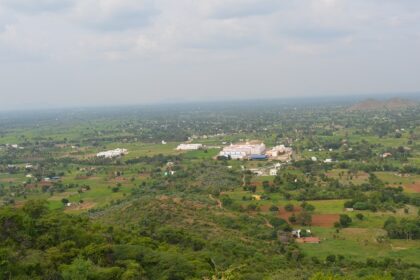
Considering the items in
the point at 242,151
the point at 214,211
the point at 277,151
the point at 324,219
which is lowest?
the point at 324,219

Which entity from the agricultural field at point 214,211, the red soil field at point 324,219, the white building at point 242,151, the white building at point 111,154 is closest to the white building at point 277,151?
the white building at point 242,151

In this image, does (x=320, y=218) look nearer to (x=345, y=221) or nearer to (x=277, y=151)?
(x=345, y=221)

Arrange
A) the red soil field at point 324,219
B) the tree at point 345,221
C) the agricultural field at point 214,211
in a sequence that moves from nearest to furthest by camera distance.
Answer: the agricultural field at point 214,211
the tree at point 345,221
the red soil field at point 324,219

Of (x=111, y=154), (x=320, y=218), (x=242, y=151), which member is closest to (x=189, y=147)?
(x=111, y=154)

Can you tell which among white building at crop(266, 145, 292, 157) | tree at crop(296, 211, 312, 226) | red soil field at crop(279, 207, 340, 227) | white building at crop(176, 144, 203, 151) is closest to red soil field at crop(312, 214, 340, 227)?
red soil field at crop(279, 207, 340, 227)

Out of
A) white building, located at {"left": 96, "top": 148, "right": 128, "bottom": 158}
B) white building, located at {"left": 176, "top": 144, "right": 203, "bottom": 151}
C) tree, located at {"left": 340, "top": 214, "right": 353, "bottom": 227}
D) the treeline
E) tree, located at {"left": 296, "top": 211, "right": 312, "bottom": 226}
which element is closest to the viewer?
the treeline

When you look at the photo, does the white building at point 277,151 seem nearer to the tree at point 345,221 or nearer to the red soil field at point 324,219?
the red soil field at point 324,219

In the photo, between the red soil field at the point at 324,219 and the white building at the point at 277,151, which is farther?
the white building at the point at 277,151

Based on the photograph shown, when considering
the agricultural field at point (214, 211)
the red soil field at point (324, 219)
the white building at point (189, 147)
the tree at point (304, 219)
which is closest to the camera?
the agricultural field at point (214, 211)

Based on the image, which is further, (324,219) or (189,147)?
(189,147)

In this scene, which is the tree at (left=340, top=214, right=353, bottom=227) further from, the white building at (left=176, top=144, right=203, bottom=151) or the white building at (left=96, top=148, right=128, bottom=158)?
the white building at (left=96, top=148, right=128, bottom=158)

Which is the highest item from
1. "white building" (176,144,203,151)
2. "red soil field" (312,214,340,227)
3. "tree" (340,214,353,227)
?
"white building" (176,144,203,151)

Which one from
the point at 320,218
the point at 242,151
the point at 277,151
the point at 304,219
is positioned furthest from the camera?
the point at 277,151
